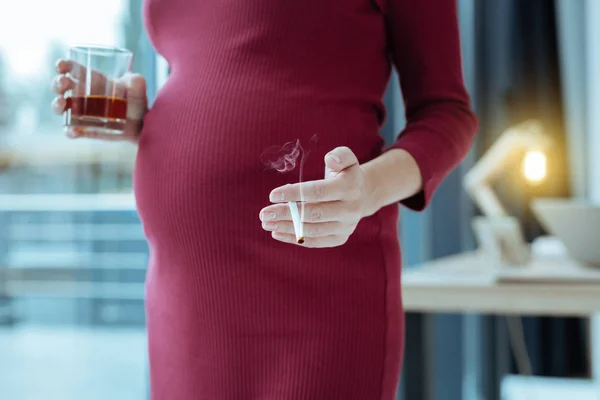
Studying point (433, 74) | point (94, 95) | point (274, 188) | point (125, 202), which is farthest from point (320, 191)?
point (125, 202)

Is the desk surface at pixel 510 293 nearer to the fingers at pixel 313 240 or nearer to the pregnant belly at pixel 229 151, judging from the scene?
the pregnant belly at pixel 229 151

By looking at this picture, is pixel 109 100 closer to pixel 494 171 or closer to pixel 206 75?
pixel 206 75

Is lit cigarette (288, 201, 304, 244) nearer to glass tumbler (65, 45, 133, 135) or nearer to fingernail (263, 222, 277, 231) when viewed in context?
fingernail (263, 222, 277, 231)

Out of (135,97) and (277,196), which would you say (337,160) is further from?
(135,97)

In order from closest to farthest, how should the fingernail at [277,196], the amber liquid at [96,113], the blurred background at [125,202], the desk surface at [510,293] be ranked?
the fingernail at [277,196] < the amber liquid at [96,113] < the desk surface at [510,293] < the blurred background at [125,202]

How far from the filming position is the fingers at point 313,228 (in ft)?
1.86

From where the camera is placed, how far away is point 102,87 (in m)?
0.90

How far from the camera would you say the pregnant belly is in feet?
2.35

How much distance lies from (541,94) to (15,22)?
8.97 ft

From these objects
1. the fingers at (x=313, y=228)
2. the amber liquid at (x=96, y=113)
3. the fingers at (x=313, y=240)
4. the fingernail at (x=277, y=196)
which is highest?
the amber liquid at (x=96, y=113)

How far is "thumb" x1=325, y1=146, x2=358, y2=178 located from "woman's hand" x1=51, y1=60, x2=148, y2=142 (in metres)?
0.44

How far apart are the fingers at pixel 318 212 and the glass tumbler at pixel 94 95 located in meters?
0.41

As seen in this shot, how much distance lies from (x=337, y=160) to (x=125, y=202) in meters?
3.31

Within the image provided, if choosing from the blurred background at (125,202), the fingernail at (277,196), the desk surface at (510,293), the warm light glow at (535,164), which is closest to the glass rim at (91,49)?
the fingernail at (277,196)
